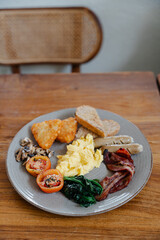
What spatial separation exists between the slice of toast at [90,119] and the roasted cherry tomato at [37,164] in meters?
0.44

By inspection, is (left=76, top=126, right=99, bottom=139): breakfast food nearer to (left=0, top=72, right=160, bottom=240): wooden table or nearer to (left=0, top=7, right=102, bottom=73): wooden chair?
(left=0, top=72, right=160, bottom=240): wooden table

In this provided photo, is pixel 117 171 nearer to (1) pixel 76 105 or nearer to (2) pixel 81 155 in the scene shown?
(2) pixel 81 155

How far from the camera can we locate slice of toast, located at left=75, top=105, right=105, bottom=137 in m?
1.81

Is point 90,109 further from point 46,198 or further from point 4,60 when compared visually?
point 4,60

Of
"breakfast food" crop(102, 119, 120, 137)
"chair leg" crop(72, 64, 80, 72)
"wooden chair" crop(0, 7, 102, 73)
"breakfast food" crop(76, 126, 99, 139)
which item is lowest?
"chair leg" crop(72, 64, 80, 72)

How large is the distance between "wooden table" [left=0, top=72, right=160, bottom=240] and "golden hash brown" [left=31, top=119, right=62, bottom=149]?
9.3 inches

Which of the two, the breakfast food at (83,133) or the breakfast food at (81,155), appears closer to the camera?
the breakfast food at (81,155)

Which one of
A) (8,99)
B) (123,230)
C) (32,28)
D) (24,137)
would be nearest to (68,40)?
(32,28)

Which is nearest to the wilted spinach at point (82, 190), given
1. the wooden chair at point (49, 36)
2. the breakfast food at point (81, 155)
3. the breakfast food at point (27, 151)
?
the breakfast food at point (81, 155)

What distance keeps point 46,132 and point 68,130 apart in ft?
0.55

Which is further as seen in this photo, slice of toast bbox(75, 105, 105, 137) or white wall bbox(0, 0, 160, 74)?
white wall bbox(0, 0, 160, 74)

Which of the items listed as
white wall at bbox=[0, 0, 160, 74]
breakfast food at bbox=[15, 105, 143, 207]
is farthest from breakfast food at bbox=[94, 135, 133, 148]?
white wall at bbox=[0, 0, 160, 74]

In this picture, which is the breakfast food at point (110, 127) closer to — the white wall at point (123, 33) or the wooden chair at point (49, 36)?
the wooden chair at point (49, 36)

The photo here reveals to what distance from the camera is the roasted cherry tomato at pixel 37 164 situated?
149 centimetres
